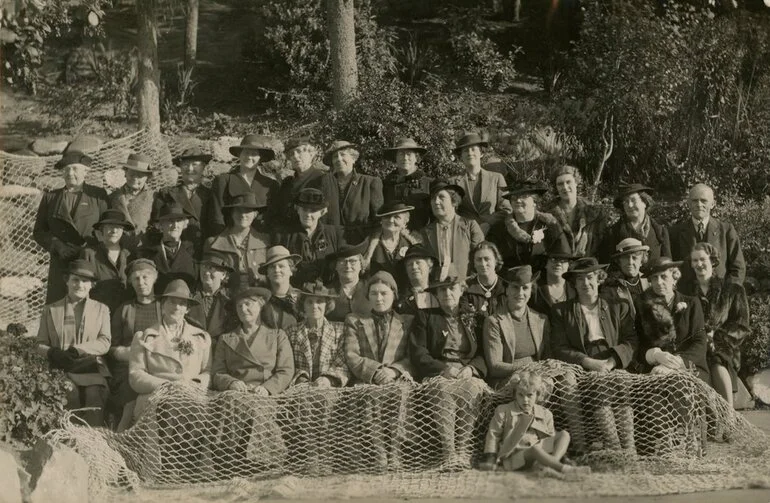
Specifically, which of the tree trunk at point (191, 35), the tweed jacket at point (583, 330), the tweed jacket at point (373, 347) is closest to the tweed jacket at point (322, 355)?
the tweed jacket at point (373, 347)

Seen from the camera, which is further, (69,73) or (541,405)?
(69,73)

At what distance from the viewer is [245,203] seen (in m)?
7.18

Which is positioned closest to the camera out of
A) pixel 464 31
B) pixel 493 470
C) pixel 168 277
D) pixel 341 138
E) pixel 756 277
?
pixel 493 470

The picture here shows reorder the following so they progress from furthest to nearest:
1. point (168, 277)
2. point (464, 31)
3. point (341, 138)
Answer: point (464, 31) → point (341, 138) → point (168, 277)

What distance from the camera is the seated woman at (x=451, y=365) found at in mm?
6059

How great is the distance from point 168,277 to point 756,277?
467 cm

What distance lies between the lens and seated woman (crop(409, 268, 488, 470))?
6.06 m

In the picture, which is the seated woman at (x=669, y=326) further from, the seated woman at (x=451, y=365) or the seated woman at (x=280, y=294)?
the seated woman at (x=280, y=294)

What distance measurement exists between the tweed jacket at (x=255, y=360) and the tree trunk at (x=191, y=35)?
618 centimetres

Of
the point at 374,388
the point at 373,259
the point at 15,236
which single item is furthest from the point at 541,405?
the point at 15,236

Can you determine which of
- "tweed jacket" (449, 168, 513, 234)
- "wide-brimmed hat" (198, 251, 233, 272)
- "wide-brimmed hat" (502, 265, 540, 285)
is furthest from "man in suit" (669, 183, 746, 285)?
"wide-brimmed hat" (198, 251, 233, 272)

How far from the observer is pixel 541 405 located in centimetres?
612

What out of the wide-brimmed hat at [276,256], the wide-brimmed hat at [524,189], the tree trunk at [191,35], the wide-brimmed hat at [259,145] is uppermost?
the tree trunk at [191,35]

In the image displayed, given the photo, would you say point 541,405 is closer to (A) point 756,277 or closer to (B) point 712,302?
(B) point 712,302
